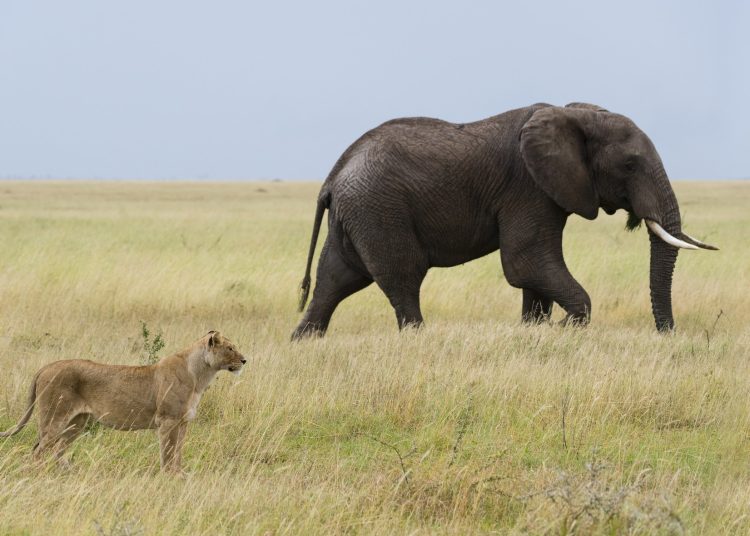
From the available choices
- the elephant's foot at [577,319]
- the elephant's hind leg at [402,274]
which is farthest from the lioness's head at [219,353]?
the elephant's foot at [577,319]

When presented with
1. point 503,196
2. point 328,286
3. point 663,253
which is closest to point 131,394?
point 328,286

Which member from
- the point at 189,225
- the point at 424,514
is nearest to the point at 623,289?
the point at 424,514

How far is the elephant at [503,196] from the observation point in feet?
32.7

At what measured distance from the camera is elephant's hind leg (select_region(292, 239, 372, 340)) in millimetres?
10852

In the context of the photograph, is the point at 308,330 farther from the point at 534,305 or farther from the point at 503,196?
the point at 503,196

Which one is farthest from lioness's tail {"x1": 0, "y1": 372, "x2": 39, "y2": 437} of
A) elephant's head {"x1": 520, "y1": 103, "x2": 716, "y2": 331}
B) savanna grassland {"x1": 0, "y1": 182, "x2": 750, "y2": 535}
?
elephant's head {"x1": 520, "y1": 103, "x2": 716, "y2": 331}

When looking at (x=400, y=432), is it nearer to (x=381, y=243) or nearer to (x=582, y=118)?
(x=381, y=243)

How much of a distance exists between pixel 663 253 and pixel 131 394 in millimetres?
5927

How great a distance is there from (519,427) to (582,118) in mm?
4113

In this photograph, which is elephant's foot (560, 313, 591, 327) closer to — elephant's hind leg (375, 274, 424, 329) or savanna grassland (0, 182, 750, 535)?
savanna grassland (0, 182, 750, 535)

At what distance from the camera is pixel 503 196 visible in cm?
1022

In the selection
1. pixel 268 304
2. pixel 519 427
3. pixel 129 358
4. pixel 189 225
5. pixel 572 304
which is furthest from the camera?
pixel 189 225

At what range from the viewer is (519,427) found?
7105mm

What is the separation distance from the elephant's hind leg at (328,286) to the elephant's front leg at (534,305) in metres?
1.66
